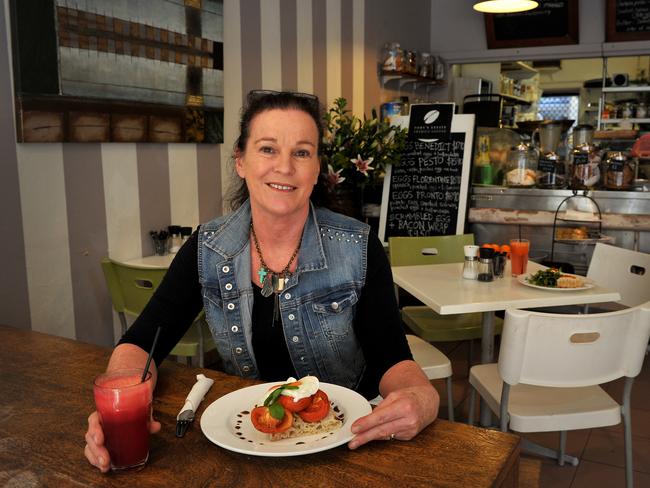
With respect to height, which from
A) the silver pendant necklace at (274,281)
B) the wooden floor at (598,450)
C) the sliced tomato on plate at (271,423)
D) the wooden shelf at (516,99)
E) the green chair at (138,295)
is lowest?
the wooden floor at (598,450)

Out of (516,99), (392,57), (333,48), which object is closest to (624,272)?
(333,48)

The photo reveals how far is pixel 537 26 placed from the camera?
6.34 m

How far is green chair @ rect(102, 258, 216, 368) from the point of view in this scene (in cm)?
276

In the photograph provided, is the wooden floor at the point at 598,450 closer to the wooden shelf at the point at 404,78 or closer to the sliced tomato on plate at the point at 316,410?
the sliced tomato on plate at the point at 316,410

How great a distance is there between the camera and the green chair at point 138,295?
276cm

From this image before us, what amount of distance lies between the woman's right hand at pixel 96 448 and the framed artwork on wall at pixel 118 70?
1977mm

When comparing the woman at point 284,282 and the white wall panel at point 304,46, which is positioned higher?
the white wall panel at point 304,46

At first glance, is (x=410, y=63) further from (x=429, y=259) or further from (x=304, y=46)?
(x=429, y=259)

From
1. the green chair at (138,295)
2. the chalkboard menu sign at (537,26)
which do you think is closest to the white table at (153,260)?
the green chair at (138,295)

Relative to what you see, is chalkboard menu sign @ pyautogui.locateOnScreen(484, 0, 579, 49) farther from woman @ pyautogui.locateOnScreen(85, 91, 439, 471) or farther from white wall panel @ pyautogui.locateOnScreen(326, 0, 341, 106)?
woman @ pyautogui.locateOnScreen(85, 91, 439, 471)

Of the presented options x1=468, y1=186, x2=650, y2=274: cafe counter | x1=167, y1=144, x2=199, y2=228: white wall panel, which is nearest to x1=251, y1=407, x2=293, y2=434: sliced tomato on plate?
x1=167, y1=144, x2=199, y2=228: white wall panel

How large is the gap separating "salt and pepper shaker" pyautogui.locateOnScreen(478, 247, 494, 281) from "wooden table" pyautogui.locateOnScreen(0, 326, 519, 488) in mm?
1759

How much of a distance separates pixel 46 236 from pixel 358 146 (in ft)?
7.81

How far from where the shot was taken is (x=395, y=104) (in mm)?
5742
